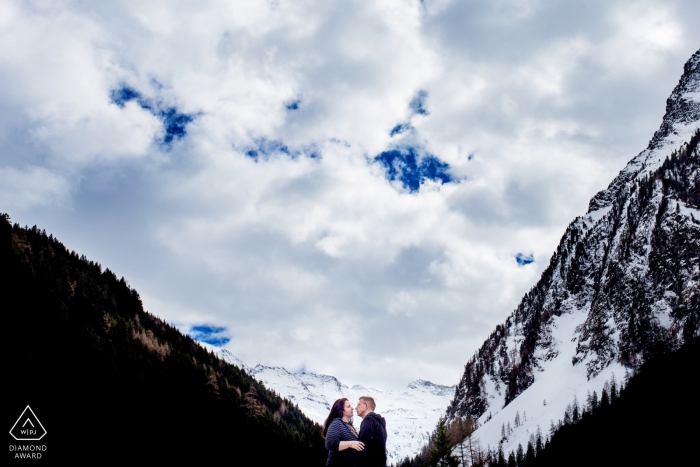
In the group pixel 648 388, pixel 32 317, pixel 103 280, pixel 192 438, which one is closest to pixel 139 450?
pixel 192 438

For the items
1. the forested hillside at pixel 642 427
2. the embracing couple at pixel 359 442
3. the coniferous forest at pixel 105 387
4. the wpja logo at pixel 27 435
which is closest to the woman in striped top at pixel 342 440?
the embracing couple at pixel 359 442

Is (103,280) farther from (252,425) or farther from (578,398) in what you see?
(578,398)

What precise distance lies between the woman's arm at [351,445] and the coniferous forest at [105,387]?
21280 mm

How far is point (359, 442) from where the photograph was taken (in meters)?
8.65

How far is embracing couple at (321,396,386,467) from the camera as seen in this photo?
28.4ft

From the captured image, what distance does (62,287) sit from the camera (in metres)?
48.7

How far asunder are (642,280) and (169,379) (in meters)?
188

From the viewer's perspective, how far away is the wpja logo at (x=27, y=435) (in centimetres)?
2336

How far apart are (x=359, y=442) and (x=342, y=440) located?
353mm

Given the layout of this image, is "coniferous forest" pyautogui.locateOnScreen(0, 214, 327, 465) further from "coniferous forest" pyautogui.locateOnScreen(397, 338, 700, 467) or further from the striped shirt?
"coniferous forest" pyautogui.locateOnScreen(397, 338, 700, 467)

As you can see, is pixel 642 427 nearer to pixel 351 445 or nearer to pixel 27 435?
pixel 27 435

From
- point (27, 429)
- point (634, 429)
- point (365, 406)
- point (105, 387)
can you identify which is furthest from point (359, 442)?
point (634, 429)

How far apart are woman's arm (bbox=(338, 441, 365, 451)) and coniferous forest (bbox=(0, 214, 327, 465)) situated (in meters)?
21.3

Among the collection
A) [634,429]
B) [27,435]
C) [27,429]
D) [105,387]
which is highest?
[634,429]
